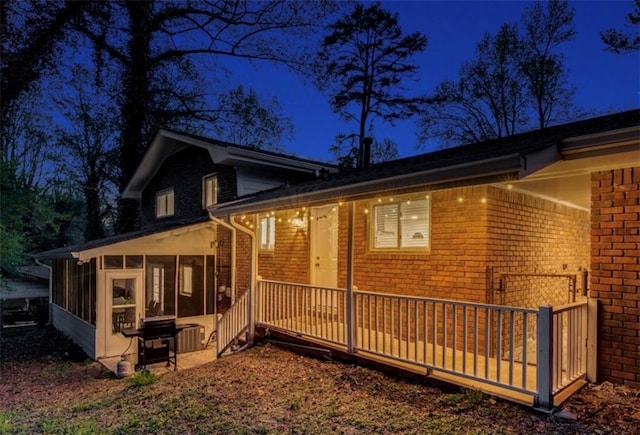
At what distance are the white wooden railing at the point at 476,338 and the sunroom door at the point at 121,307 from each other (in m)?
3.87

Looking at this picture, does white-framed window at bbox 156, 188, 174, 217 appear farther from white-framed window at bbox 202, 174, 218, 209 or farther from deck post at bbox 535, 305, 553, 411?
deck post at bbox 535, 305, 553, 411

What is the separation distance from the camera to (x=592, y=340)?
4.75m

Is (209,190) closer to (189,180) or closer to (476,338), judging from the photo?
(189,180)

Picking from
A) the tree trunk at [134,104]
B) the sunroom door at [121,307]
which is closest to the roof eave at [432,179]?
the sunroom door at [121,307]

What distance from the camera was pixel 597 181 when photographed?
483 cm

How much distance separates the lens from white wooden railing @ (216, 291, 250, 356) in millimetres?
8453

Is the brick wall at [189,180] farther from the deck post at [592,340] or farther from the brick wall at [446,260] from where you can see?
the deck post at [592,340]

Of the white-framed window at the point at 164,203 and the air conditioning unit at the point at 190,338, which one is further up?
the white-framed window at the point at 164,203

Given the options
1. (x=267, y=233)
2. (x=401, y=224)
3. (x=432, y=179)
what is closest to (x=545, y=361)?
(x=432, y=179)

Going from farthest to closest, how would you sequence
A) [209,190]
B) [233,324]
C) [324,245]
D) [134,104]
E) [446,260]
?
[134,104] → [209,190] → [324,245] → [233,324] → [446,260]

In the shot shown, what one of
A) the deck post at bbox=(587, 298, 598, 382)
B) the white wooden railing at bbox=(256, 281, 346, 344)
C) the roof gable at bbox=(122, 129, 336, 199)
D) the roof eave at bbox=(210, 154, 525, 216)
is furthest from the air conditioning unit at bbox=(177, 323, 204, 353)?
the deck post at bbox=(587, 298, 598, 382)

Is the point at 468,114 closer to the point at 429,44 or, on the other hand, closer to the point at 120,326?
the point at 429,44

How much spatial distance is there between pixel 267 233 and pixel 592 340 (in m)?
7.29

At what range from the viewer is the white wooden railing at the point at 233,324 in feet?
27.7
